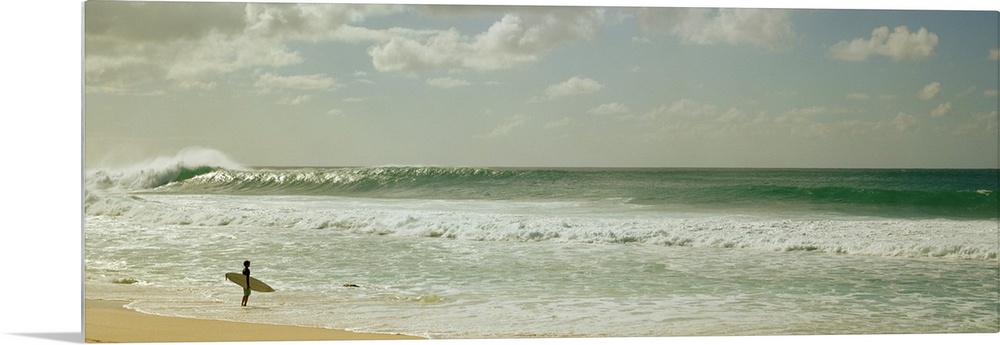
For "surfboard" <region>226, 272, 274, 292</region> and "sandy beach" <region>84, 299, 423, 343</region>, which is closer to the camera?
"sandy beach" <region>84, 299, 423, 343</region>

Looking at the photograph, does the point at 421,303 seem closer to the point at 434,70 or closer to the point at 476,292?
the point at 476,292

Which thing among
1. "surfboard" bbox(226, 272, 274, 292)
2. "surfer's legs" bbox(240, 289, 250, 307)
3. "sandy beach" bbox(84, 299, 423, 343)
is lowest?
"sandy beach" bbox(84, 299, 423, 343)

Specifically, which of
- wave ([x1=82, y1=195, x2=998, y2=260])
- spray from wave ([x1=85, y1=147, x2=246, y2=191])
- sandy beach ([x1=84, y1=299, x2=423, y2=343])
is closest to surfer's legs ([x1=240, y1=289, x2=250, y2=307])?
sandy beach ([x1=84, y1=299, x2=423, y2=343])

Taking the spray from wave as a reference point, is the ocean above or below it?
below

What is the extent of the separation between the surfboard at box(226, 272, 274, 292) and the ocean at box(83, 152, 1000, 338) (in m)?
0.05

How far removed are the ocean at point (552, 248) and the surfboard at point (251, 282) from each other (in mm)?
46

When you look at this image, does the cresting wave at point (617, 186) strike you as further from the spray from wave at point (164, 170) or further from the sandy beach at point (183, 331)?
the sandy beach at point (183, 331)

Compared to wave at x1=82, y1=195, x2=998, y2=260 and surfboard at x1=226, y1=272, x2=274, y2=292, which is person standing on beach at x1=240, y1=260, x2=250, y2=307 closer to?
surfboard at x1=226, y1=272, x2=274, y2=292

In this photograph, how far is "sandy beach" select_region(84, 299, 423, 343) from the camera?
6305 mm

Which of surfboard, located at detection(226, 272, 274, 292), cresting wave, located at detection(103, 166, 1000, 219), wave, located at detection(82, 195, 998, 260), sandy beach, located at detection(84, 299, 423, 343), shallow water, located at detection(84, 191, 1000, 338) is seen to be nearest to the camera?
sandy beach, located at detection(84, 299, 423, 343)

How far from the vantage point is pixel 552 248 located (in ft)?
23.8

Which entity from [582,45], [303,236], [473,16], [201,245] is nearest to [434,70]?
[473,16]

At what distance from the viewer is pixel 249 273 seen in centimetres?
688

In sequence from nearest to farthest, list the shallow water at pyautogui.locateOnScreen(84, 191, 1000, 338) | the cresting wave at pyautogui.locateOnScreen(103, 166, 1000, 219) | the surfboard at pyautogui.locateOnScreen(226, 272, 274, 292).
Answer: the shallow water at pyautogui.locateOnScreen(84, 191, 1000, 338) → the surfboard at pyautogui.locateOnScreen(226, 272, 274, 292) → the cresting wave at pyautogui.locateOnScreen(103, 166, 1000, 219)
